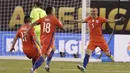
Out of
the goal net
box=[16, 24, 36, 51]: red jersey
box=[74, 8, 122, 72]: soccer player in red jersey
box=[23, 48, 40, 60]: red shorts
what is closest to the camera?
box=[16, 24, 36, 51]: red jersey

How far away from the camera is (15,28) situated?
21.4m

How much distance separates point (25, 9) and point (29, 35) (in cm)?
941

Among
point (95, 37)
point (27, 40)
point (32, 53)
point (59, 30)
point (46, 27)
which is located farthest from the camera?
point (59, 30)

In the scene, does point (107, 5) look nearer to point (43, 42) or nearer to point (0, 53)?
point (0, 53)

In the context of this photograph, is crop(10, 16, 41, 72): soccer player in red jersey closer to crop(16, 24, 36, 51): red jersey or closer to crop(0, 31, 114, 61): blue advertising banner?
crop(16, 24, 36, 51): red jersey

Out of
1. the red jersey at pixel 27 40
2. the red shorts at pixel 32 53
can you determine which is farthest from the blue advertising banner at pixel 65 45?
the red jersey at pixel 27 40

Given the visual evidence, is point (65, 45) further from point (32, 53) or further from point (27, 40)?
point (27, 40)

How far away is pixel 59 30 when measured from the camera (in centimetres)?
2031

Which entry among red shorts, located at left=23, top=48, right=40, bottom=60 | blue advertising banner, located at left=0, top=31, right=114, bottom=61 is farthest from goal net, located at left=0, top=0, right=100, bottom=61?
red shorts, located at left=23, top=48, right=40, bottom=60

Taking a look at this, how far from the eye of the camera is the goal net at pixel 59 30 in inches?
762

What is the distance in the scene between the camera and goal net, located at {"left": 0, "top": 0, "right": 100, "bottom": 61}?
19359 mm

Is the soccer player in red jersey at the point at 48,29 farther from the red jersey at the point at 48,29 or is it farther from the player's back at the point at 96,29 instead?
the player's back at the point at 96,29

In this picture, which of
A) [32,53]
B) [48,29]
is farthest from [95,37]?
[32,53]

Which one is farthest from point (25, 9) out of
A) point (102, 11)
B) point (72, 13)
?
point (102, 11)
